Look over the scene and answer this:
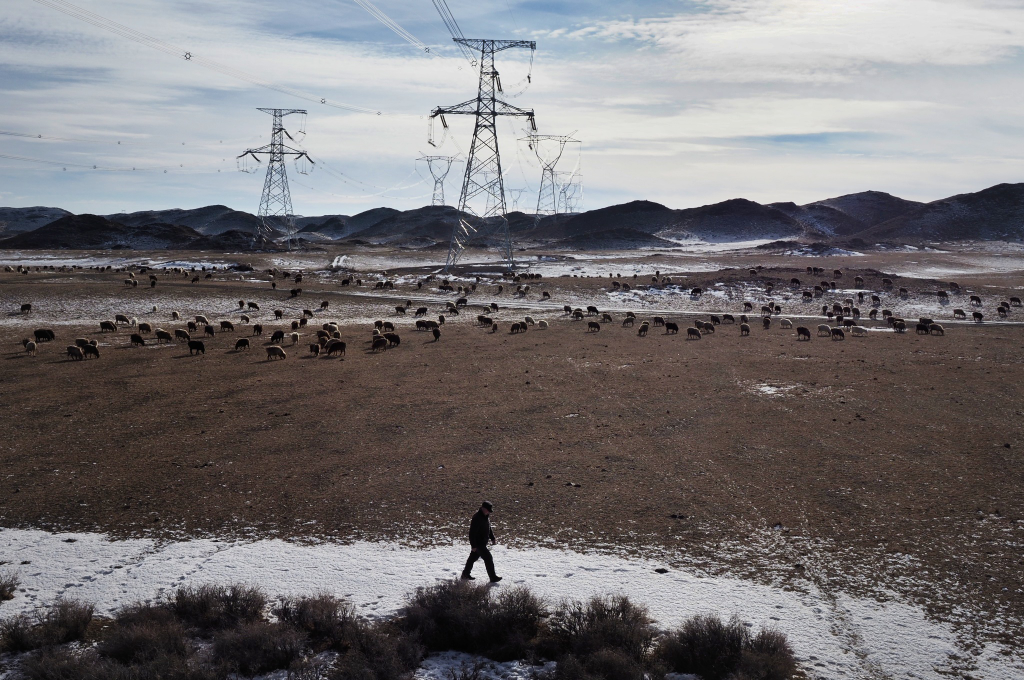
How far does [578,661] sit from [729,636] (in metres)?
2.42

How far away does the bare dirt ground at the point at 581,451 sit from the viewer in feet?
45.1

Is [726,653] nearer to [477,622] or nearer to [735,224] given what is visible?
[477,622]

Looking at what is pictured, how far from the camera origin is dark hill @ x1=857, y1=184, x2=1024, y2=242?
148000mm

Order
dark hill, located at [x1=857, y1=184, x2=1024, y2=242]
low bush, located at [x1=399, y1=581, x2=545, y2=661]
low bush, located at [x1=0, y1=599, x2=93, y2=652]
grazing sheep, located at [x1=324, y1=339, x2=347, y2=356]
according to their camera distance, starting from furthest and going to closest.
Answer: dark hill, located at [x1=857, y1=184, x2=1024, y2=242] → grazing sheep, located at [x1=324, y1=339, x2=347, y2=356] → low bush, located at [x1=399, y1=581, x2=545, y2=661] → low bush, located at [x1=0, y1=599, x2=93, y2=652]

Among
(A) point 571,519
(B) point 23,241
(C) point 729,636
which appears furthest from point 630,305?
(B) point 23,241

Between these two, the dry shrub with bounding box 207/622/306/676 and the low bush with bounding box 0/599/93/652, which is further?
the low bush with bounding box 0/599/93/652

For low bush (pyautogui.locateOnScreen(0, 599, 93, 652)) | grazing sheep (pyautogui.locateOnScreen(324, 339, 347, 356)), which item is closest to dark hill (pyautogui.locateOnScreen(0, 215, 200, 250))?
grazing sheep (pyautogui.locateOnScreen(324, 339, 347, 356))

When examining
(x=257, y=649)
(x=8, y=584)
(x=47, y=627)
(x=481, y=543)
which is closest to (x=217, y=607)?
(x=257, y=649)

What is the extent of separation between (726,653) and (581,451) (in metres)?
9.44

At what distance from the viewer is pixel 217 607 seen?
36.2 feet

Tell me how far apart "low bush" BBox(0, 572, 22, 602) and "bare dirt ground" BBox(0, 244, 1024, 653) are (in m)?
2.24

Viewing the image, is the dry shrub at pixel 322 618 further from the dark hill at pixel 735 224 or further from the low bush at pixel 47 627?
the dark hill at pixel 735 224

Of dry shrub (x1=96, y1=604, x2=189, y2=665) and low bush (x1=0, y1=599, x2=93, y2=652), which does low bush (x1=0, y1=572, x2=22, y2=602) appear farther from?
dry shrub (x1=96, y1=604, x2=189, y2=665)

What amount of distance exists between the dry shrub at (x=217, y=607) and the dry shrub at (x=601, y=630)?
512 cm
